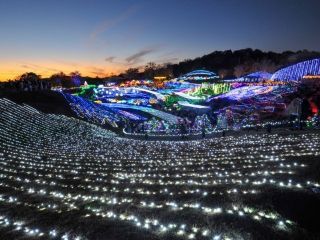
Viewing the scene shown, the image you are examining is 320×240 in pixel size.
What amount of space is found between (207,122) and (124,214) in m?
22.6

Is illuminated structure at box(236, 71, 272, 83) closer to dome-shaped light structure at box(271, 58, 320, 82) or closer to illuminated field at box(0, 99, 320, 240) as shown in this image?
dome-shaped light structure at box(271, 58, 320, 82)

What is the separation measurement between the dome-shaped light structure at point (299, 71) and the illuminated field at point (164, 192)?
39.7m

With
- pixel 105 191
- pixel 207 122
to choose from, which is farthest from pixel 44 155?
pixel 207 122

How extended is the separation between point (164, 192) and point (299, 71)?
53.3m

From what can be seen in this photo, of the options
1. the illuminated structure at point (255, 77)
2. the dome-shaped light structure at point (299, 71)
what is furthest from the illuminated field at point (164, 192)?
the illuminated structure at point (255, 77)

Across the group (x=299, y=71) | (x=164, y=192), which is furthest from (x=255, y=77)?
(x=164, y=192)

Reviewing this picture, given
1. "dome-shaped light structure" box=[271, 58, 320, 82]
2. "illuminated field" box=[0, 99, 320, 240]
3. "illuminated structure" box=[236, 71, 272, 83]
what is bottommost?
"illuminated structure" box=[236, 71, 272, 83]

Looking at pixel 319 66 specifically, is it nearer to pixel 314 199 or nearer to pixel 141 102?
pixel 141 102

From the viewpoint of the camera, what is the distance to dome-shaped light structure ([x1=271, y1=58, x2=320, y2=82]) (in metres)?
52.7

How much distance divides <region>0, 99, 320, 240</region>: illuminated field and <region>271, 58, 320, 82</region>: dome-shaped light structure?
39.7 metres

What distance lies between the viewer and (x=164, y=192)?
10.2 metres

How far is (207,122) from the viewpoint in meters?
30.1

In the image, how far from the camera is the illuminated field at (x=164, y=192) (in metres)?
7.15

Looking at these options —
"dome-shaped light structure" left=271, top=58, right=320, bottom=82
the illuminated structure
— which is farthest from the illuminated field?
the illuminated structure
